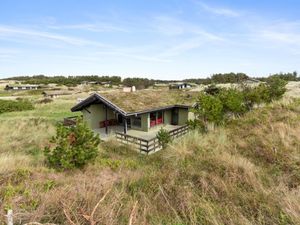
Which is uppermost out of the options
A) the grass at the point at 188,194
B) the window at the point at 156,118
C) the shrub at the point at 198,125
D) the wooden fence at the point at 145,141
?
the grass at the point at 188,194

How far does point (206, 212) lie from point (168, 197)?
40.6 inches

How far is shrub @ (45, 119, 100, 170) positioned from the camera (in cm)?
1064

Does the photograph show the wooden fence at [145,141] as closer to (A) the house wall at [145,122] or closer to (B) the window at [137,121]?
(A) the house wall at [145,122]

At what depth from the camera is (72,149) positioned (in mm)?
10828

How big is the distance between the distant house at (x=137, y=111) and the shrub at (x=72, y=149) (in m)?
7.31

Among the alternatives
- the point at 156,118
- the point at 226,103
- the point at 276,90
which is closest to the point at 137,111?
the point at 156,118

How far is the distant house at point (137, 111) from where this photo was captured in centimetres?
2012

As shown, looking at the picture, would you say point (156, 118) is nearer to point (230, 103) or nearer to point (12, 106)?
point (230, 103)

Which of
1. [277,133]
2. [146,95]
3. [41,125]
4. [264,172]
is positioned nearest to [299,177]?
[264,172]

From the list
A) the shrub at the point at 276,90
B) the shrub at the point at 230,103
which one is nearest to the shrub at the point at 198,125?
the shrub at the point at 230,103

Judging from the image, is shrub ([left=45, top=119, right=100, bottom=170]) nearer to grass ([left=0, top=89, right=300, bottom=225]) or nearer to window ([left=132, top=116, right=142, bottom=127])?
grass ([left=0, top=89, right=300, bottom=225])

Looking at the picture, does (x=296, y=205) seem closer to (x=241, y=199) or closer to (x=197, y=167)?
(x=241, y=199)

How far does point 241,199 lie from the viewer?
15.0 ft

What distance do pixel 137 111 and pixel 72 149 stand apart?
358 inches
